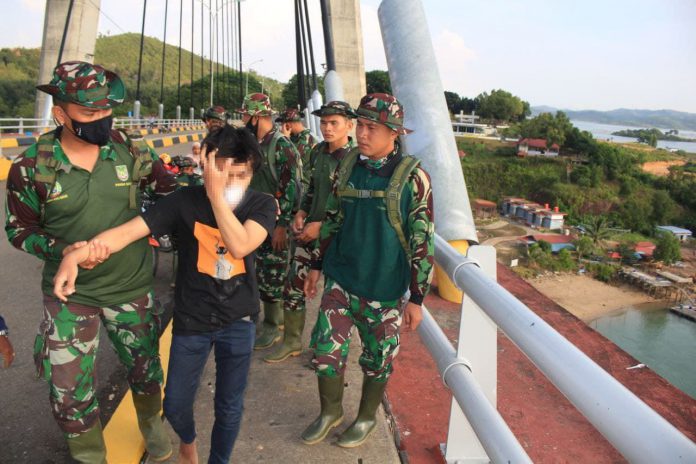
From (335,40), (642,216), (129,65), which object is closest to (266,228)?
(335,40)

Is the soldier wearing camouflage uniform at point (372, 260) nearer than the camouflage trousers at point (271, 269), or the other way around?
the soldier wearing camouflage uniform at point (372, 260)

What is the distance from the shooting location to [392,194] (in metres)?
2.46

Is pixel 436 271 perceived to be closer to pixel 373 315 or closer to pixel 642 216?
pixel 373 315

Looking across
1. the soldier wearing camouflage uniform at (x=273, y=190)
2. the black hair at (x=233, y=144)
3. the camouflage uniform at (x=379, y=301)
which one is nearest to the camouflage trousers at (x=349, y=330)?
the camouflage uniform at (x=379, y=301)

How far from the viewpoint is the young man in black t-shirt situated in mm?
2074

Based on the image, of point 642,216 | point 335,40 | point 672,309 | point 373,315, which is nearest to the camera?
point 373,315

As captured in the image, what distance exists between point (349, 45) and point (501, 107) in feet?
343

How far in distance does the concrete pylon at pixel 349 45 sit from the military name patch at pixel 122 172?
12420 millimetres

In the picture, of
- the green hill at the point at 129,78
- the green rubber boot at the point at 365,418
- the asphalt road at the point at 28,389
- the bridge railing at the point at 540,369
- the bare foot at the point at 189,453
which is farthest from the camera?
the green hill at the point at 129,78

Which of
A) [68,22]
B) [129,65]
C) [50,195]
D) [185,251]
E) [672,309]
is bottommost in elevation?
[672,309]

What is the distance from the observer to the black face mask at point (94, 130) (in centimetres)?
219

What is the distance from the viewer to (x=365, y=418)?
8.77 feet

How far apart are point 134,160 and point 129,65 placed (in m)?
134

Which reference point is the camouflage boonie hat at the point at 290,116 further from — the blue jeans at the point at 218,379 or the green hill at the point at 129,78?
the green hill at the point at 129,78
